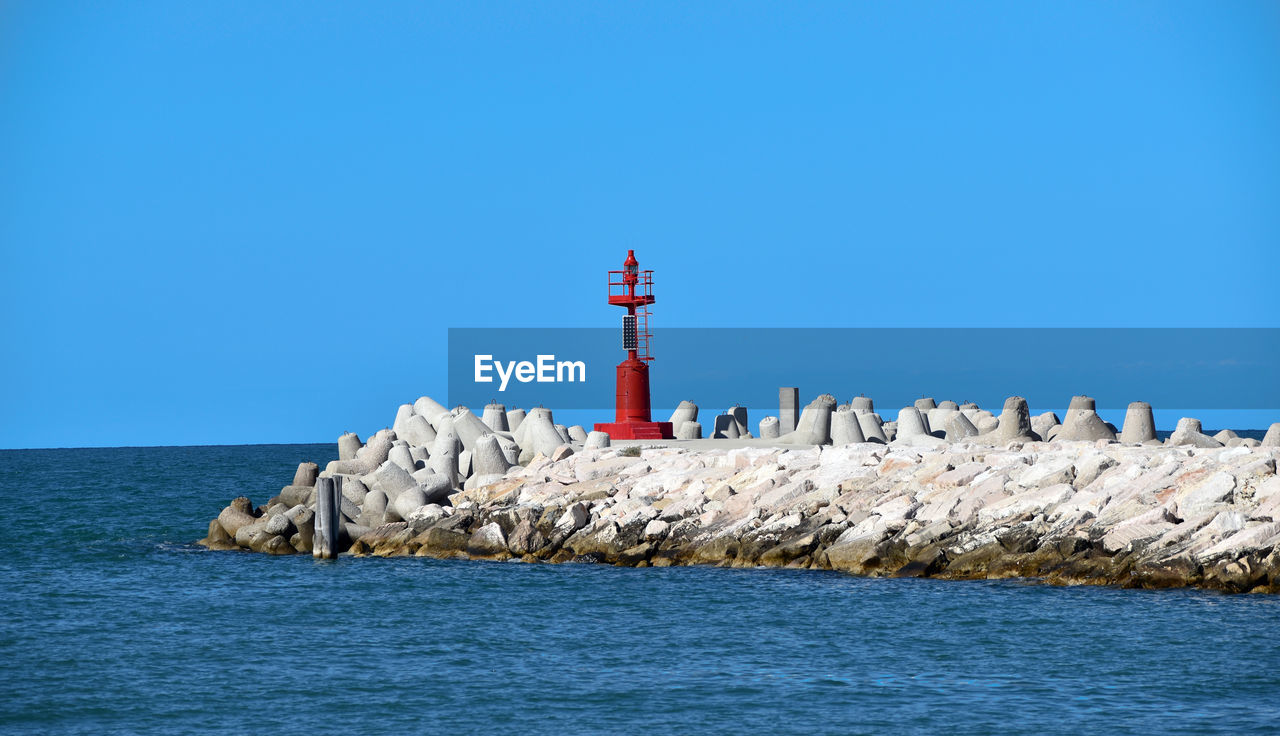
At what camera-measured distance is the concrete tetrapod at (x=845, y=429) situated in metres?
26.0

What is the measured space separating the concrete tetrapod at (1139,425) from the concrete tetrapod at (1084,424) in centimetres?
33

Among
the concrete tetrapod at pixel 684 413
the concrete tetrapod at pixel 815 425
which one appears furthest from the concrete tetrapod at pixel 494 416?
the concrete tetrapod at pixel 815 425

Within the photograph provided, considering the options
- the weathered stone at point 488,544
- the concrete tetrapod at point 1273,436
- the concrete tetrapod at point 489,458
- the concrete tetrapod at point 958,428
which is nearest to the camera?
the weathered stone at point 488,544

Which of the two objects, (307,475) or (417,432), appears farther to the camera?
(417,432)

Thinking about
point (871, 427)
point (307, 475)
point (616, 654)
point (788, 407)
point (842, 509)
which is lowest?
point (616, 654)

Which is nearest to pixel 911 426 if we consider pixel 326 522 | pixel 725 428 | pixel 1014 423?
pixel 1014 423

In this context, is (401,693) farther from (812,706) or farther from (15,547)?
(15,547)

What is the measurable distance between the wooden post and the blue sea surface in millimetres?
879

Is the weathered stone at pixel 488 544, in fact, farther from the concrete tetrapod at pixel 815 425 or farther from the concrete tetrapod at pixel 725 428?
the concrete tetrapod at pixel 725 428

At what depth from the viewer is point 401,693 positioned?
41.1 ft

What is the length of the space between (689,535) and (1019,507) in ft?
13.9

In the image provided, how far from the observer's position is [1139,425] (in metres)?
24.2

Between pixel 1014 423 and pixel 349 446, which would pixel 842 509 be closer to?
pixel 1014 423

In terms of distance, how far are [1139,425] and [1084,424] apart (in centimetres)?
87
